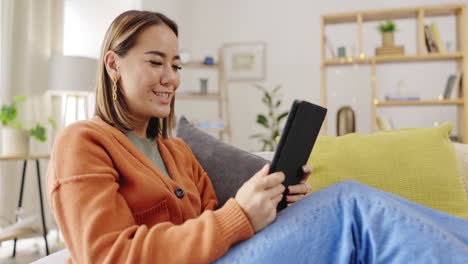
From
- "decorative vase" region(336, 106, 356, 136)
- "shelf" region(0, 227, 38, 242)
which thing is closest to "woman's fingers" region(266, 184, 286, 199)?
"shelf" region(0, 227, 38, 242)

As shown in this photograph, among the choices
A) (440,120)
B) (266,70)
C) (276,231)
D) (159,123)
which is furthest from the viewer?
A: (266,70)

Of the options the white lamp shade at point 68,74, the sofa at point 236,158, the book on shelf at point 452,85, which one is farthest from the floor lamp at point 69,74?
the book on shelf at point 452,85

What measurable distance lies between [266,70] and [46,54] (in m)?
2.33

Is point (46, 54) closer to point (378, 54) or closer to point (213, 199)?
point (213, 199)

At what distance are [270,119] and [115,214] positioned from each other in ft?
12.6

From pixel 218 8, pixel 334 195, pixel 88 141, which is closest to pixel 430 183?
pixel 334 195

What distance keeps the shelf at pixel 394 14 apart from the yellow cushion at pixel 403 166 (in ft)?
9.50

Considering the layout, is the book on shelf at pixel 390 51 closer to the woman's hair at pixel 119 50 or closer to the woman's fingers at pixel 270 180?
the woman's hair at pixel 119 50

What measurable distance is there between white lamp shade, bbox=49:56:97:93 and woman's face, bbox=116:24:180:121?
2068 millimetres

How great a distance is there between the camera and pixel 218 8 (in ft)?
15.6

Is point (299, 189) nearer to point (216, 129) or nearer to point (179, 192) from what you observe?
point (179, 192)

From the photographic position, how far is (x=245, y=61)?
466 cm

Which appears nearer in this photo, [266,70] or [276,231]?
[276,231]

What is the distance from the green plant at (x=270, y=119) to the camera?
4.23m
